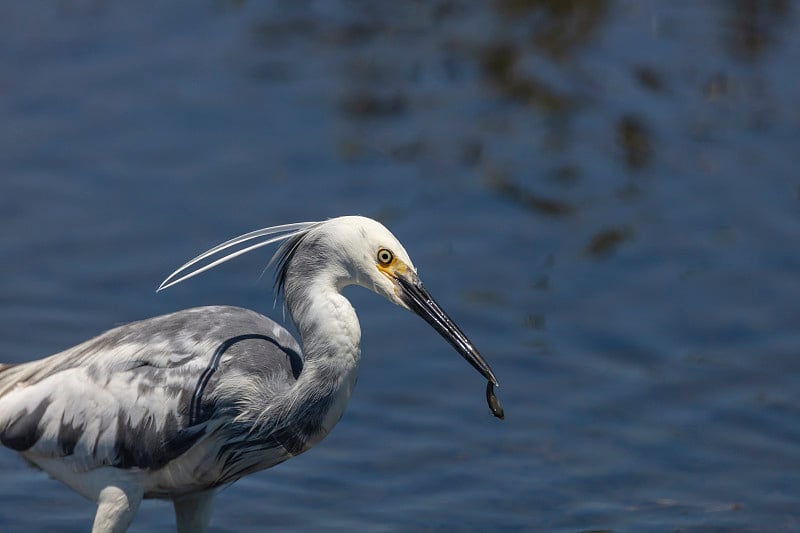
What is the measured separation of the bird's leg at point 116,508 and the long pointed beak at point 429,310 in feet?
5.28

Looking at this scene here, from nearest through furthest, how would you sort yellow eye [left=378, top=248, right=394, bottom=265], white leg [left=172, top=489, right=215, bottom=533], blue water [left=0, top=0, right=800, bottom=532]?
yellow eye [left=378, top=248, right=394, bottom=265], white leg [left=172, top=489, right=215, bottom=533], blue water [left=0, top=0, right=800, bottom=532]

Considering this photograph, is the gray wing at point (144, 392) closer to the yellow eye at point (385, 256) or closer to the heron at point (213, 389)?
the heron at point (213, 389)

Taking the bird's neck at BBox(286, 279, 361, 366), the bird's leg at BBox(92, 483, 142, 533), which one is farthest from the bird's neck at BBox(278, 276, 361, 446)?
the bird's leg at BBox(92, 483, 142, 533)

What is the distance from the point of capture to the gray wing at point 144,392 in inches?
278

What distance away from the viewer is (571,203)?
37.3ft

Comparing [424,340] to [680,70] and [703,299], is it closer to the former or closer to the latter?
[703,299]

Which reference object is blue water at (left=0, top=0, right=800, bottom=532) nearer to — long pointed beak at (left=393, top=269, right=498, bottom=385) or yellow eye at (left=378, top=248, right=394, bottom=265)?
long pointed beak at (left=393, top=269, right=498, bottom=385)

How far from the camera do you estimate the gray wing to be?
706 centimetres

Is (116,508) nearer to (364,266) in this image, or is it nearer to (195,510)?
(195,510)

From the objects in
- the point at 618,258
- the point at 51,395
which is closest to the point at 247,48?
the point at 618,258

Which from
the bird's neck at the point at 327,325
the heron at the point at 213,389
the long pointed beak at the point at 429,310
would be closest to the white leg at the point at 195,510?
the heron at the point at 213,389

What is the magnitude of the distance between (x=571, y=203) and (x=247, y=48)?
3605 millimetres

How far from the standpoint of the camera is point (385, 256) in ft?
22.6

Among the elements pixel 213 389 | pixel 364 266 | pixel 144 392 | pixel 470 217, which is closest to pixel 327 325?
pixel 364 266
